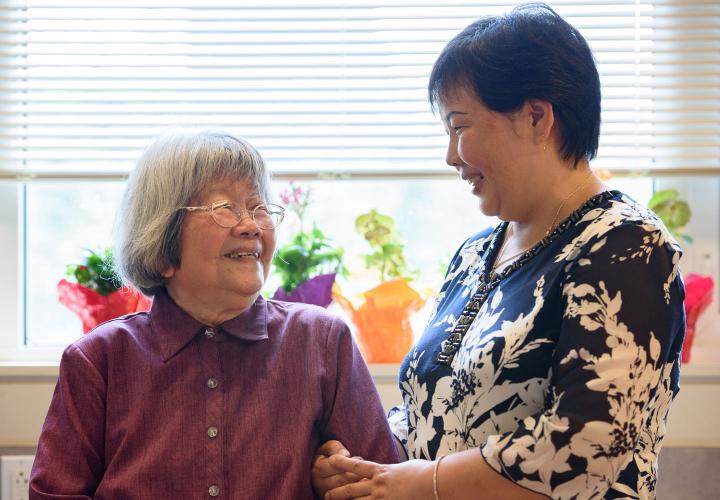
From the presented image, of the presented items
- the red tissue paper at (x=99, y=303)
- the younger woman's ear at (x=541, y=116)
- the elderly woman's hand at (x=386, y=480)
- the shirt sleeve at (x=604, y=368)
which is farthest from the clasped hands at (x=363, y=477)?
the red tissue paper at (x=99, y=303)

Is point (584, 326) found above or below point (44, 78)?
below

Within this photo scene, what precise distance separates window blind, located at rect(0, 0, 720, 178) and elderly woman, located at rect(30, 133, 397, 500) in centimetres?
87

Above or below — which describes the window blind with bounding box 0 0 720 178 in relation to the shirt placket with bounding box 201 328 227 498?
above

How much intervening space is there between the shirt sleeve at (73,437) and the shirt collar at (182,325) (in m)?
0.14

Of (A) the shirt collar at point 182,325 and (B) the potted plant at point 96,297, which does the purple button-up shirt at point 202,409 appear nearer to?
(A) the shirt collar at point 182,325

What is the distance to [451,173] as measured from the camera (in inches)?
102

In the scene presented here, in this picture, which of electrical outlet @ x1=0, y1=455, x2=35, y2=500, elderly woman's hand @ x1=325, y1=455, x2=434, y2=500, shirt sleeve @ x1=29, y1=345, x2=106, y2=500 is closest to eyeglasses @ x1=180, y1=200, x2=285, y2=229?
shirt sleeve @ x1=29, y1=345, x2=106, y2=500

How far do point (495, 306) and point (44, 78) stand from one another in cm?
168

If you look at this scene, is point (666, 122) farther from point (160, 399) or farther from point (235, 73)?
point (160, 399)

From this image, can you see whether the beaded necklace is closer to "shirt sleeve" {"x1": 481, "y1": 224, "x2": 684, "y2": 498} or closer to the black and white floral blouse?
the black and white floral blouse

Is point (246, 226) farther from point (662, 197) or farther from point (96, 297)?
point (662, 197)

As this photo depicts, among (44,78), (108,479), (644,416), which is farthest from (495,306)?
(44,78)

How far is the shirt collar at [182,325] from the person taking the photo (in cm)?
171

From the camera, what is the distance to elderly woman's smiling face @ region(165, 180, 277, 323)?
1.69 metres
